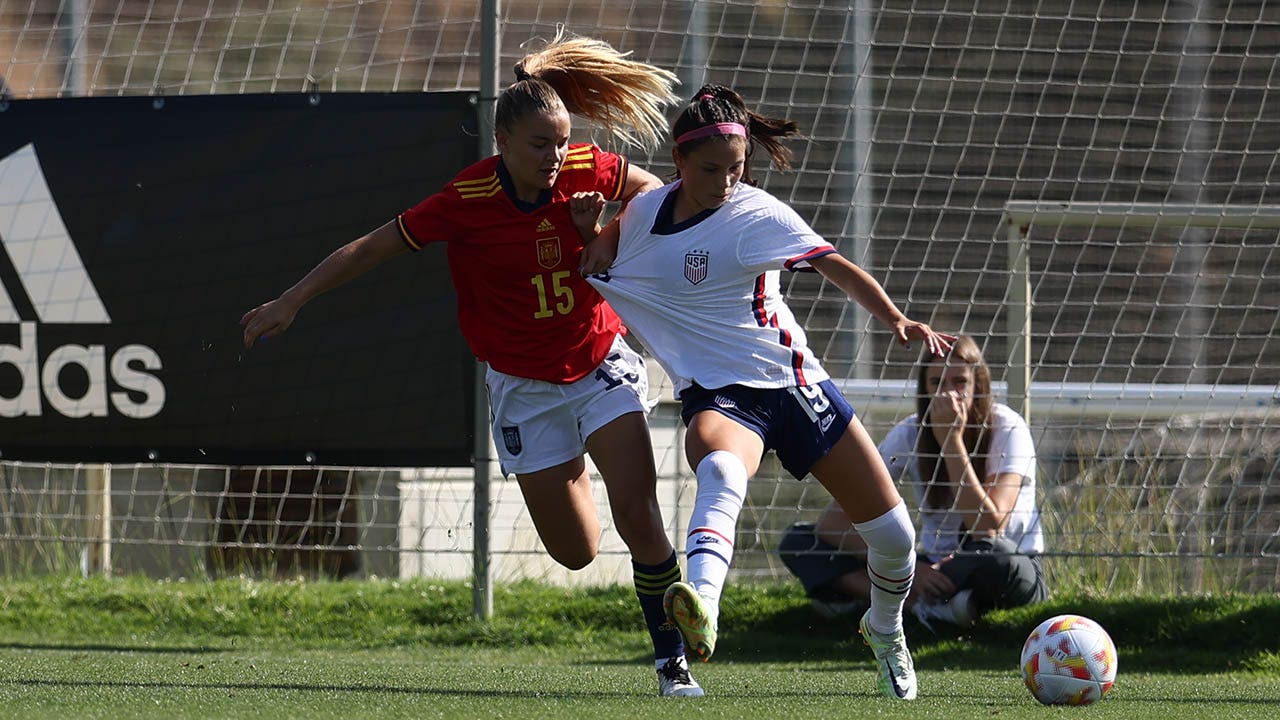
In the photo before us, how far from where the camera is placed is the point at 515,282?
14.3 ft

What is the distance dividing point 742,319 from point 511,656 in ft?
7.67

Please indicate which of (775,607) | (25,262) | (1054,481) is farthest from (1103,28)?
(25,262)

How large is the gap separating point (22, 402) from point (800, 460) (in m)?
3.84

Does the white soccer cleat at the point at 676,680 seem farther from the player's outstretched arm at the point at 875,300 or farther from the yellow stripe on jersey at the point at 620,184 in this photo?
the yellow stripe on jersey at the point at 620,184

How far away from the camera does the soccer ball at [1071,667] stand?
12.5ft

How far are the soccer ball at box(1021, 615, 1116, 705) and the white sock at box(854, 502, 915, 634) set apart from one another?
0.44m

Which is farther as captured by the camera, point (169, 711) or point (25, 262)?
point (25, 262)

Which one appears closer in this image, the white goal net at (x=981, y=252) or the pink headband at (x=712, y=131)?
the pink headband at (x=712, y=131)

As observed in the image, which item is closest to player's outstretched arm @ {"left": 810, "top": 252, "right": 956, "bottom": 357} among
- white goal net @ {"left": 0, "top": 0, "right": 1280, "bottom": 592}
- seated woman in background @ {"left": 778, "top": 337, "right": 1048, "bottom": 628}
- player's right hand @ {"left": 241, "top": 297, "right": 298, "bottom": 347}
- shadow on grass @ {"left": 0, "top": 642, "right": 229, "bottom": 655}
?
player's right hand @ {"left": 241, "top": 297, "right": 298, "bottom": 347}

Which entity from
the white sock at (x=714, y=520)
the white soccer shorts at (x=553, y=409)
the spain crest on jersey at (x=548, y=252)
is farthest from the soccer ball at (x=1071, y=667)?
the spain crest on jersey at (x=548, y=252)

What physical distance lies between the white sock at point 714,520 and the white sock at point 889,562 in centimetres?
56

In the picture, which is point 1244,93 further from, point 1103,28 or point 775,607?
point 775,607

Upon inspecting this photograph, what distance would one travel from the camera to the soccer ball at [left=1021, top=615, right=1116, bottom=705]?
3.81 meters

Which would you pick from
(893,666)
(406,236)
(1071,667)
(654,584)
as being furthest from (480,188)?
(1071,667)
